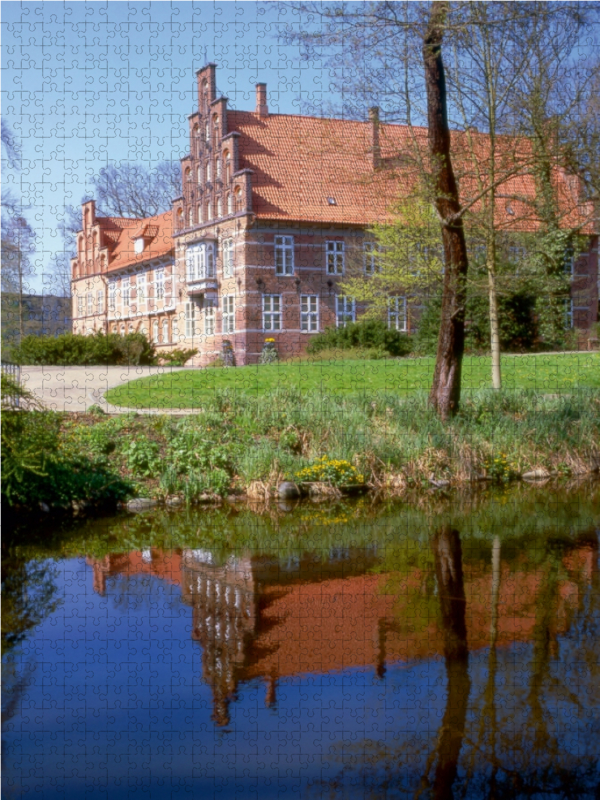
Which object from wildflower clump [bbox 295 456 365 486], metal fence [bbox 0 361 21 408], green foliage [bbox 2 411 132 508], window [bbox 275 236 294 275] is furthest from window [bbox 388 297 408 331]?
metal fence [bbox 0 361 21 408]

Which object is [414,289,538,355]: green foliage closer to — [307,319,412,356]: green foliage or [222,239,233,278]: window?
[307,319,412,356]: green foliage

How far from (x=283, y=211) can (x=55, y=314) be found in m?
8.47

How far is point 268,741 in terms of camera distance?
155 inches

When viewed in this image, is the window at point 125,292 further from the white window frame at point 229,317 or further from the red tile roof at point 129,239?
the white window frame at point 229,317

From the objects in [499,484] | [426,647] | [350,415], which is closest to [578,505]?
[499,484]

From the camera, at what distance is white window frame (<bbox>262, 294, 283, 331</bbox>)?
2750 cm

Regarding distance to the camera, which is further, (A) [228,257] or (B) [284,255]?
(B) [284,255]

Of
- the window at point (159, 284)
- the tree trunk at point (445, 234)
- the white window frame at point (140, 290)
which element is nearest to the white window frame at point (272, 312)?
the window at point (159, 284)

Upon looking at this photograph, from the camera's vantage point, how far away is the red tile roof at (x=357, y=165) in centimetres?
1216

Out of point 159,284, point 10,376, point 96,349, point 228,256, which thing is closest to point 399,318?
point 228,256

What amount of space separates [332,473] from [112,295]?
9.21 meters

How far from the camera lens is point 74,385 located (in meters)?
15.6

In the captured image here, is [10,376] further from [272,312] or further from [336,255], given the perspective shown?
[272,312]

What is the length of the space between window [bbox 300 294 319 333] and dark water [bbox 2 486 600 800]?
20.2 metres
